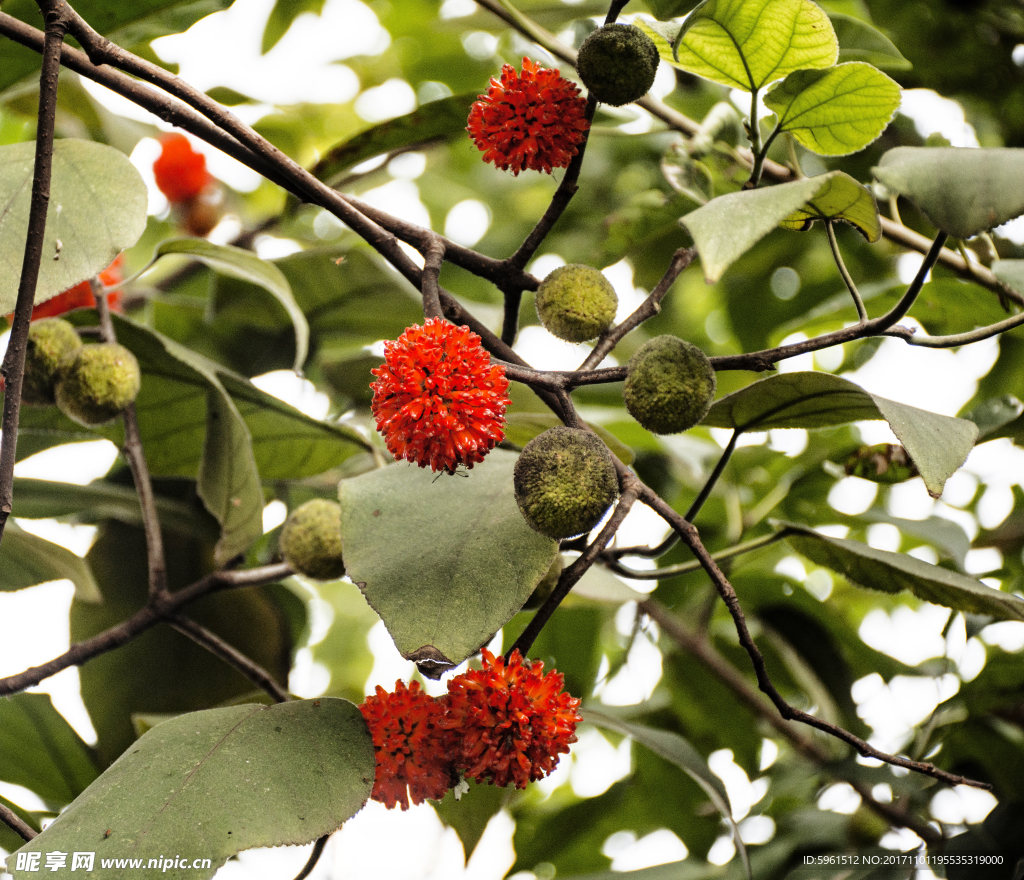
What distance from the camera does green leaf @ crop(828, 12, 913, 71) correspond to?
4.04 ft

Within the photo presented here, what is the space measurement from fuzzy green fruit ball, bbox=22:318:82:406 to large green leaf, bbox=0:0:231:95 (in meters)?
0.35

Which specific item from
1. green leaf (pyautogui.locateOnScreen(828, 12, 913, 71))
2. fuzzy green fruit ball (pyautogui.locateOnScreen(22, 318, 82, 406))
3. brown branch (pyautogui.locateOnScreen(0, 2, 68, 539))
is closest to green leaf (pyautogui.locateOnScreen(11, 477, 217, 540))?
fuzzy green fruit ball (pyautogui.locateOnScreen(22, 318, 82, 406))

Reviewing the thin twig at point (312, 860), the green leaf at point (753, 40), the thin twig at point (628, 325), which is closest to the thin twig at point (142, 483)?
the thin twig at point (312, 860)

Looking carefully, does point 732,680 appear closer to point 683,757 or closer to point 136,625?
point 683,757

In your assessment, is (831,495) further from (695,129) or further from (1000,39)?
(1000,39)

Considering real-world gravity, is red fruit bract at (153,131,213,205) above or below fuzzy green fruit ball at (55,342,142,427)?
below

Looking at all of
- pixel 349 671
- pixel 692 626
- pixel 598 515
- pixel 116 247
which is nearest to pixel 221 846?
pixel 598 515

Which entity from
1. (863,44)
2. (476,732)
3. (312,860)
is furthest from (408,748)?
(863,44)

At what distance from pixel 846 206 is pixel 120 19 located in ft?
3.03

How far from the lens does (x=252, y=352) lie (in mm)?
1542

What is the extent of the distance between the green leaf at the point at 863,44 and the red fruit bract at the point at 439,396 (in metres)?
0.92

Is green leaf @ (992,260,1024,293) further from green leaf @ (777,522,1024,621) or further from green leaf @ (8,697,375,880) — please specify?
green leaf @ (8,697,375,880)

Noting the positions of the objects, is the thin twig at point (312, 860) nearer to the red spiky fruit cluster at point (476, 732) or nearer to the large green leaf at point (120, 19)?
the red spiky fruit cluster at point (476, 732)

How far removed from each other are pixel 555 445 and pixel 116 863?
0.46 metres
